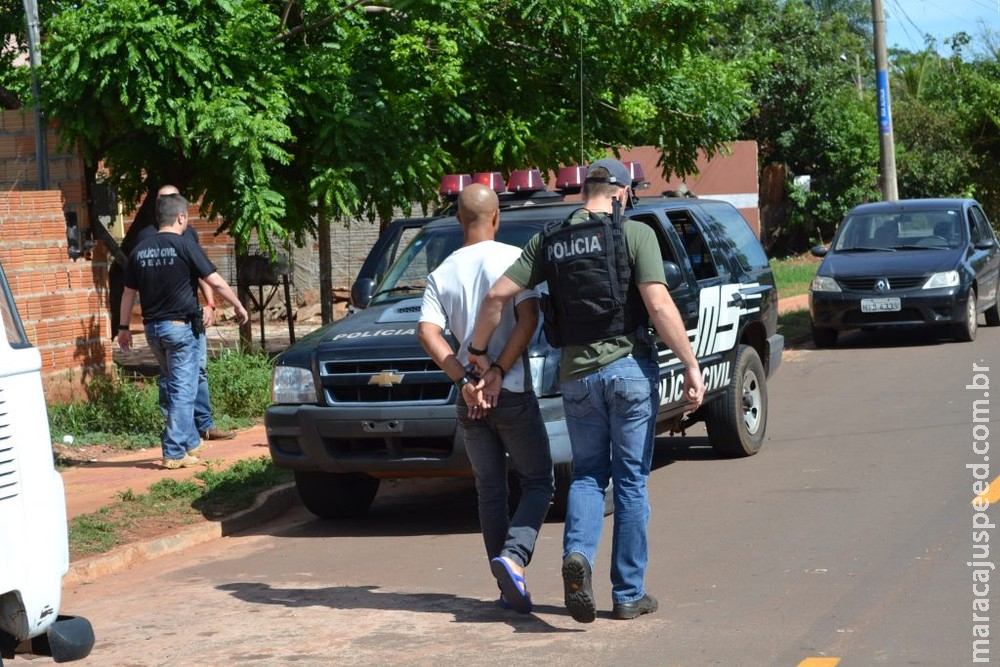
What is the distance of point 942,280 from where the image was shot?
1572cm

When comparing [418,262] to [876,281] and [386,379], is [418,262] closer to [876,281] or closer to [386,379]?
[386,379]

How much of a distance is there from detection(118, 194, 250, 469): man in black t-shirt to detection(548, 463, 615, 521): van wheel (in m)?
3.10

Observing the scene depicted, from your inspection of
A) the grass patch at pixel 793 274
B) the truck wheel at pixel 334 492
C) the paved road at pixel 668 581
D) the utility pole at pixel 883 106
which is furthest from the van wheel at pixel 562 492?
the utility pole at pixel 883 106

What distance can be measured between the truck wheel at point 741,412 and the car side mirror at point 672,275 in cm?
117

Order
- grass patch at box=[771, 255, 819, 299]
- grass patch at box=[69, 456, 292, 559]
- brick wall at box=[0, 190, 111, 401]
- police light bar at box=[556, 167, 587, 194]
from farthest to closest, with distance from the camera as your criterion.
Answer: grass patch at box=[771, 255, 819, 299], brick wall at box=[0, 190, 111, 401], police light bar at box=[556, 167, 587, 194], grass patch at box=[69, 456, 292, 559]

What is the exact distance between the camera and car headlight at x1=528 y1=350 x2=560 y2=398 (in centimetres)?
750

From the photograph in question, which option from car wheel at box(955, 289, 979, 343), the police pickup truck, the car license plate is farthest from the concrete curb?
car wheel at box(955, 289, 979, 343)

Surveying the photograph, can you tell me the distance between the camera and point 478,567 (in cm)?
707

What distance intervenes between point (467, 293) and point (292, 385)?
229 cm

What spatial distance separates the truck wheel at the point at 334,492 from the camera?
27.5 feet

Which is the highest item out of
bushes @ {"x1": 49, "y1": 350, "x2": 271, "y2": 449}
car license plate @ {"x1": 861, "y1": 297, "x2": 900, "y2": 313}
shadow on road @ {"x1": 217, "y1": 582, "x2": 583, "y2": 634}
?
car license plate @ {"x1": 861, "y1": 297, "x2": 900, "y2": 313}

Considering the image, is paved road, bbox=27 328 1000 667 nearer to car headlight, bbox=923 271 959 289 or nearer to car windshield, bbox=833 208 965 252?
car headlight, bbox=923 271 959 289

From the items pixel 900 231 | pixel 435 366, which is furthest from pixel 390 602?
pixel 900 231

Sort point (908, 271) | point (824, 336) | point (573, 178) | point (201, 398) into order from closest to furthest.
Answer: point (573, 178) → point (201, 398) → point (908, 271) → point (824, 336)
